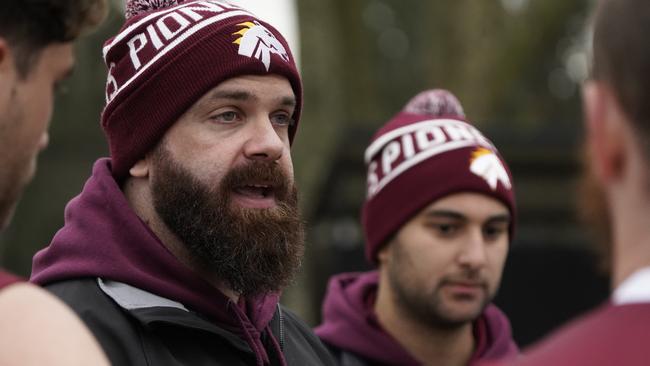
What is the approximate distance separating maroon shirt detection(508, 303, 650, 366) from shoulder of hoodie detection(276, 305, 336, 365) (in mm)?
1747

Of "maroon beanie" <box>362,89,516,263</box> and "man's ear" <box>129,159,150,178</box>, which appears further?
"maroon beanie" <box>362,89,516,263</box>

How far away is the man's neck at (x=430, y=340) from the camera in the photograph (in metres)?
4.48

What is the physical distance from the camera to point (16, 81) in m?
1.78

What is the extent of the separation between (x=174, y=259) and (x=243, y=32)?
0.71 meters

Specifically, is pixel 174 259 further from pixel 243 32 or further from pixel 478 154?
pixel 478 154

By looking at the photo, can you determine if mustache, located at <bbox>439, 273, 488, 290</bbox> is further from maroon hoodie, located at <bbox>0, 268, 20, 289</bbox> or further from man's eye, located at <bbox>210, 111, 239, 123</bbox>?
maroon hoodie, located at <bbox>0, 268, 20, 289</bbox>

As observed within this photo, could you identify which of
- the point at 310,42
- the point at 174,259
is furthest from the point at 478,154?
the point at 310,42

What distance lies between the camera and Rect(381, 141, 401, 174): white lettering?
4703 mm

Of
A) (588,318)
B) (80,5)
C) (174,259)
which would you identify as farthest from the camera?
(174,259)

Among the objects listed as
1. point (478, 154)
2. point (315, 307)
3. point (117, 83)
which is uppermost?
point (117, 83)

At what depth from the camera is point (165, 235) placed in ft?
10.3

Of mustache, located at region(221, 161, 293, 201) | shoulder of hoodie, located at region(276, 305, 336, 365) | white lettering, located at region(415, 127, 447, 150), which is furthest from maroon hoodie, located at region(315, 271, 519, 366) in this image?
mustache, located at region(221, 161, 293, 201)

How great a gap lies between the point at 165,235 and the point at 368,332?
155 centimetres

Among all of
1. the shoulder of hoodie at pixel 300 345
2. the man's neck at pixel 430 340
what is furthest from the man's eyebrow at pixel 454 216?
the shoulder of hoodie at pixel 300 345
